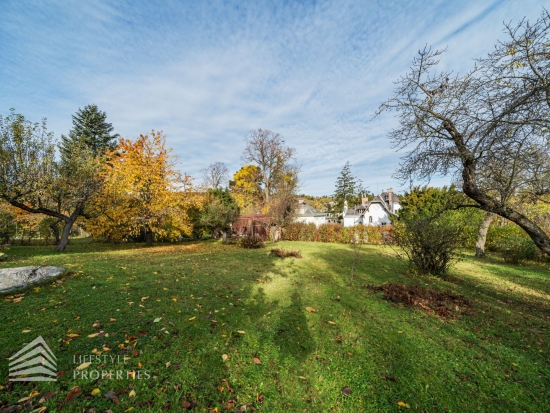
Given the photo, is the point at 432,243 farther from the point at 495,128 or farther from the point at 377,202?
the point at 377,202

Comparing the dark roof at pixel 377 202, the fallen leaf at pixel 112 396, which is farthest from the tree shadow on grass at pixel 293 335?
the dark roof at pixel 377 202

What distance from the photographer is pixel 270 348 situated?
3525 mm

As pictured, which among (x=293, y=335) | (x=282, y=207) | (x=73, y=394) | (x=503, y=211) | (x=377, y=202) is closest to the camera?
(x=73, y=394)

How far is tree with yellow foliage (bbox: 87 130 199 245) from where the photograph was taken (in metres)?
13.8

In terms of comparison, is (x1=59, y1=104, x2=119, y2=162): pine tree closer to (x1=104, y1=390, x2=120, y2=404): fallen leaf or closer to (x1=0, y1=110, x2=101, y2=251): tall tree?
(x1=0, y1=110, x2=101, y2=251): tall tree

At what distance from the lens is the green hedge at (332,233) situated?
22.2 meters

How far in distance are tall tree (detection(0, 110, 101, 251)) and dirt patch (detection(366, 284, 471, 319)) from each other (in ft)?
47.4

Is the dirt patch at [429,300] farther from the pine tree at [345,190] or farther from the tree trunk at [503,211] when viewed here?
the pine tree at [345,190]

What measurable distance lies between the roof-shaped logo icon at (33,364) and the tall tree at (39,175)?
34.4 feet

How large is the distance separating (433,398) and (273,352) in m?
2.06

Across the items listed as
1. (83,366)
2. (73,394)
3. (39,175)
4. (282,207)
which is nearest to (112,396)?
(73,394)

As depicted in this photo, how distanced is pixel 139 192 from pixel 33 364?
45.7ft

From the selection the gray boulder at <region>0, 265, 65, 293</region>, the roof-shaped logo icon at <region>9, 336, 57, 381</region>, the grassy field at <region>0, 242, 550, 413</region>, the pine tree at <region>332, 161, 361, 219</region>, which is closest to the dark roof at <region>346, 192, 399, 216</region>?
the pine tree at <region>332, 161, 361, 219</region>

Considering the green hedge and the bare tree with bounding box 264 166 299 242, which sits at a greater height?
the bare tree with bounding box 264 166 299 242
